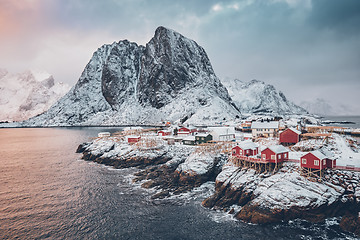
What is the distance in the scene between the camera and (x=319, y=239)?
2331 centimetres

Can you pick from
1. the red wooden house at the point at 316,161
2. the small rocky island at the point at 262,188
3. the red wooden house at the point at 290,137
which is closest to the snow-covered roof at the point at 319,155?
the red wooden house at the point at 316,161

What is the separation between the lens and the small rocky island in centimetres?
2723

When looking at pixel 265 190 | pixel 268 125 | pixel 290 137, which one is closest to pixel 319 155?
pixel 265 190

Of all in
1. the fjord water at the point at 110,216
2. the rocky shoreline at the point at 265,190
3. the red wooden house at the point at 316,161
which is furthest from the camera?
the red wooden house at the point at 316,161

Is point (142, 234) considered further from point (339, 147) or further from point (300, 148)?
point (339, 147)

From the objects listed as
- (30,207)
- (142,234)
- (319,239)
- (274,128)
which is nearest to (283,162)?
(319,239)

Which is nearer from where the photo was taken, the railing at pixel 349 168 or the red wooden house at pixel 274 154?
the railing at pixel 349 168

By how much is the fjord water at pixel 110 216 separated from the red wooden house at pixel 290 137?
25.1 m

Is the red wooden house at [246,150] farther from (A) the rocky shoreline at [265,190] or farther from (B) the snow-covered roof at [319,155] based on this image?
(B) the snow-covered roof at [319,155]

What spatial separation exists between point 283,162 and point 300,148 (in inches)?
428

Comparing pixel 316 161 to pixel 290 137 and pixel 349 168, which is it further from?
pixel 290 137

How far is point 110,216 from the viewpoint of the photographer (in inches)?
1166

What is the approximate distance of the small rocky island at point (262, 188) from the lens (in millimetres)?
27234

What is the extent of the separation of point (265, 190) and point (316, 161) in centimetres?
888
